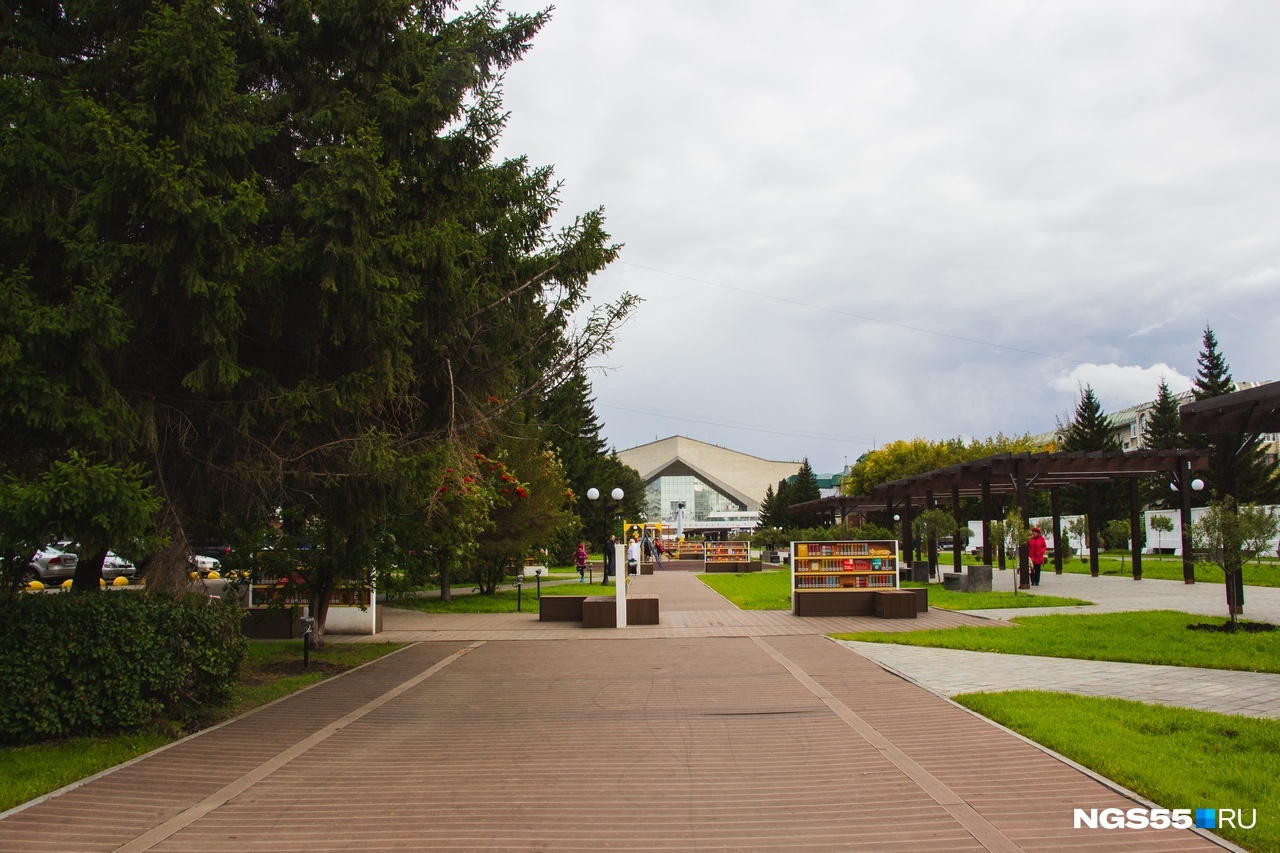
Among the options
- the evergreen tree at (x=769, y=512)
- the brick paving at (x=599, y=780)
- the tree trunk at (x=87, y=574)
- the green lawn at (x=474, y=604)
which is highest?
the evergreen tree at (x=769, y=512)

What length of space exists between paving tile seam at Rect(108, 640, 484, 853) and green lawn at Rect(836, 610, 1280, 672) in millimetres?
8136

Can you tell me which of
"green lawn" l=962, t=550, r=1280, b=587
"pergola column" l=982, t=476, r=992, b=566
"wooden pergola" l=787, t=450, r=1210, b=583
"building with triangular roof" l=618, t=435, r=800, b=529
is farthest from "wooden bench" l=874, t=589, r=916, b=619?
Result: "building with triangular roof" l=618, t=435, r=800, b=529

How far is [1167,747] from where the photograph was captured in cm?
666

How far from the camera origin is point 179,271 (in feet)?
24.4

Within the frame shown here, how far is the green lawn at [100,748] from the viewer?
20.7 feet

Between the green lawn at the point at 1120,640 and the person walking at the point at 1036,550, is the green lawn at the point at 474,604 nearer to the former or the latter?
the green lawn at the point at 1120,640

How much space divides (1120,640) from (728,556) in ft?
112

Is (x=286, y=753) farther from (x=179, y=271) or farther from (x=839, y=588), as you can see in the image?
(x=839, y=588)

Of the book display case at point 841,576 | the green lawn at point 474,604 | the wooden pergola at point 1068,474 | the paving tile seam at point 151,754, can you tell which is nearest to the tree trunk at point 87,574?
the paving tile seam at point 151,754

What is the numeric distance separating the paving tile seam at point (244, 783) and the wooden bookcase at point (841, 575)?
10245 mm

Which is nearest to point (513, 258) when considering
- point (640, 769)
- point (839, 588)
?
point (640, 769)

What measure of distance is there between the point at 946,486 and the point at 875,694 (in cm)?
2330

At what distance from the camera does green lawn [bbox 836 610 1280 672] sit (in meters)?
11.1

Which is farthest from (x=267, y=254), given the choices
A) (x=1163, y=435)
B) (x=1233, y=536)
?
(x=1163, y=435)
